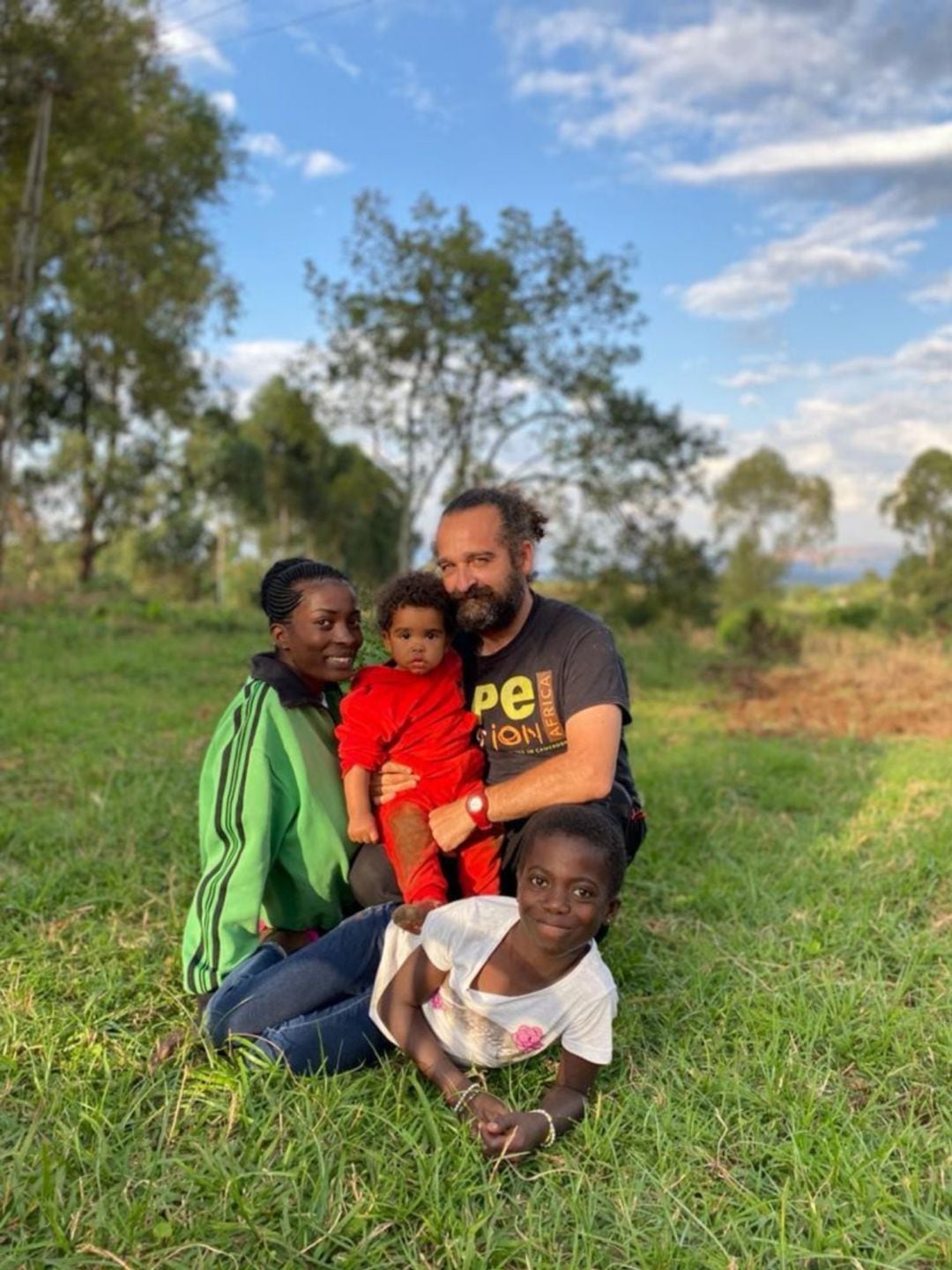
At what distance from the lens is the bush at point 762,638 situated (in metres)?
13.7

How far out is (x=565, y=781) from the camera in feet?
8.53

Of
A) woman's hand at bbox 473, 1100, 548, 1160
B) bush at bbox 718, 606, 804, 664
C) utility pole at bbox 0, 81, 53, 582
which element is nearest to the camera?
woman's hand at bbox 473, 1100, 548, 1160

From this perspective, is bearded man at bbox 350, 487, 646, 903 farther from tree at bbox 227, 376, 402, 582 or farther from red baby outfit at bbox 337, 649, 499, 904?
tree at bbox 227, 376, 402, 582

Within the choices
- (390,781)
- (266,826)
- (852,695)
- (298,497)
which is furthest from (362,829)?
(298,497)

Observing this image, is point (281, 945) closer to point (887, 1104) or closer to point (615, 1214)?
point (615, 1214)

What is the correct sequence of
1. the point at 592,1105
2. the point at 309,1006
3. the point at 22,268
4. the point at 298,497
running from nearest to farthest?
the point at 592,1105
the point at 309,1006
the point at 22,268
the point at 298,497

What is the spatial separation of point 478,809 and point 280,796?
55 centimetres

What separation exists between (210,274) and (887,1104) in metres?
17.6

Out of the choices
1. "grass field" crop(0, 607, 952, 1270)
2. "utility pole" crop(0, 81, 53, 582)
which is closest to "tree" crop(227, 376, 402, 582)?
"utility pole" crop(0, 81, 53, 582)

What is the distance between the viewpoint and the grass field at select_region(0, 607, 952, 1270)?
1.91 m

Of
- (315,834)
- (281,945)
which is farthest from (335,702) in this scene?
(281,945)

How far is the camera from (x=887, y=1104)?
2.33m

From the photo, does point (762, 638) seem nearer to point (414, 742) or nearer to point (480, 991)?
point (414, 742)

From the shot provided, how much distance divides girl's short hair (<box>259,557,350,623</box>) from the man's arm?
2.42 ft
